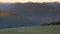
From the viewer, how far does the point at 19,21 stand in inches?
34.2

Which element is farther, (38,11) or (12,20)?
(38,11)

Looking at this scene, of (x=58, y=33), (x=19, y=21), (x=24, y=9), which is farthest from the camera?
(x=24, y=9)

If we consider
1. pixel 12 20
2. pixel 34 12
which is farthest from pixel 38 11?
pixel 12 20

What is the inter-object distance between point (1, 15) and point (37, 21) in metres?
0.25

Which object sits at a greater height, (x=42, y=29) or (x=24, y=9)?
(x=24, y=9)

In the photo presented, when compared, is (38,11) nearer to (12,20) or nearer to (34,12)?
(34,12)

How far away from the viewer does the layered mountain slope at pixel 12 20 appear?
2.75 feet

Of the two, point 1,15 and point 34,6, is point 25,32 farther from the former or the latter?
point 34,6

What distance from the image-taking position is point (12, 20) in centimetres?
86

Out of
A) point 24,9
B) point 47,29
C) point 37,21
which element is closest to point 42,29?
point 47,29

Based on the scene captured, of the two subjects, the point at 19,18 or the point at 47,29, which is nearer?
the point at 47,29

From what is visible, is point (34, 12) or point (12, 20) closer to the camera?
point (12, 20)

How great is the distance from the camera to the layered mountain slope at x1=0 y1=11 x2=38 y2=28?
2.75 ft

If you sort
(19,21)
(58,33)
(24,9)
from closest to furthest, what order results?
(58,33)
(19,21)
(24,9)
